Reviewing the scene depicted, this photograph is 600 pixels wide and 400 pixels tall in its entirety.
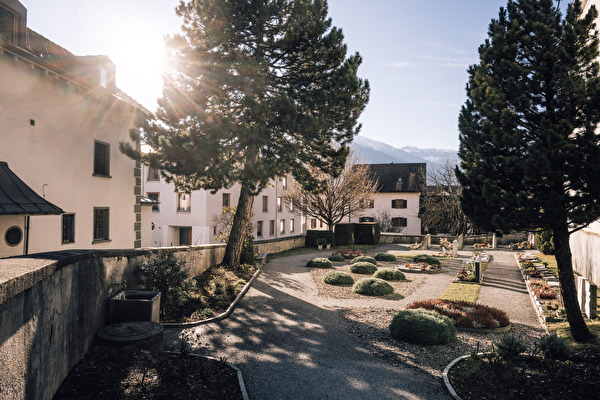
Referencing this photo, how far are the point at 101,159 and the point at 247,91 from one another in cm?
742

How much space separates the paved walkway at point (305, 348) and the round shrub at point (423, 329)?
1.29 m

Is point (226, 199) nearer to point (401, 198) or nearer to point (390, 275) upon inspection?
point (390, 275)

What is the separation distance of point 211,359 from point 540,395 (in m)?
6.22

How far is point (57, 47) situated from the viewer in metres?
17.1

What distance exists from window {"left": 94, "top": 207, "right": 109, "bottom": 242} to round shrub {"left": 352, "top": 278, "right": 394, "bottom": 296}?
38.2 feet

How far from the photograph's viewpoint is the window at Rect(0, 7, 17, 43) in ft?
42.8

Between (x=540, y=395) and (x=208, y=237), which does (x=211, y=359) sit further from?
(x=208, y=237)

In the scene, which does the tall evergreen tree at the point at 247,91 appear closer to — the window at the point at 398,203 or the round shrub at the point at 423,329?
the round shrub at the point at 423,329

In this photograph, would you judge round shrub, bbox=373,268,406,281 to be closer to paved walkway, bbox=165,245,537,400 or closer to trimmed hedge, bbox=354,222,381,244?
paved walkway, bbox=165,245,537,400

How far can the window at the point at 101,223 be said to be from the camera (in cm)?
1709

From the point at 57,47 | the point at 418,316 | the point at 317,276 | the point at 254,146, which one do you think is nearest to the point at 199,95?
the point at 254,146

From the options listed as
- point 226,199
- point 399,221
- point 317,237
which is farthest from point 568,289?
point 399,221

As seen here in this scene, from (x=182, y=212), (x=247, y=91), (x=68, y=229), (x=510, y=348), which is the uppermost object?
(x=247, y=91)

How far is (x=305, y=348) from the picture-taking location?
955 centimetres
